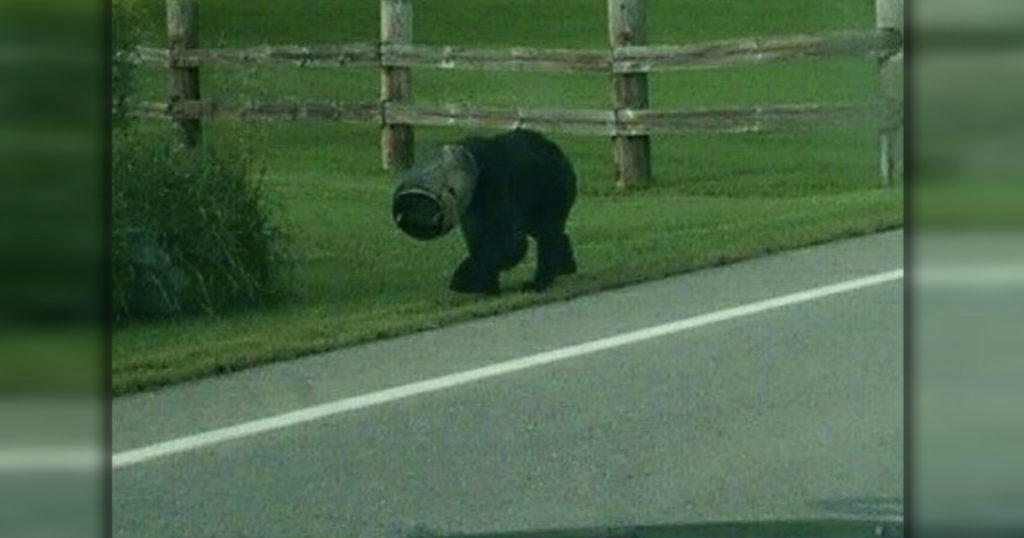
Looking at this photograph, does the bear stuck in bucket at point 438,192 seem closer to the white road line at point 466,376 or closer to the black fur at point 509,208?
the black fur at point 509,208

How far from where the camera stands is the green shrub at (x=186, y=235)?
30.8 feet

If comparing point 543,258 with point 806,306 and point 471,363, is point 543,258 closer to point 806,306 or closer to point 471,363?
point 806,306

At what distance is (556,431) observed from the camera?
727cm

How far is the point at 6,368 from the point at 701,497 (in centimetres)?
420

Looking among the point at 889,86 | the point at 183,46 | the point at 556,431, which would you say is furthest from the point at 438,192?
the point at 889,86

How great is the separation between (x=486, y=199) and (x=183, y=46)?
536cm

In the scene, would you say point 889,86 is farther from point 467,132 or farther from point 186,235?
point 186,235

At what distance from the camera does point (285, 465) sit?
6508 mm

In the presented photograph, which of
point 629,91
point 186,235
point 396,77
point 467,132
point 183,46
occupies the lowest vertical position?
point 186,235

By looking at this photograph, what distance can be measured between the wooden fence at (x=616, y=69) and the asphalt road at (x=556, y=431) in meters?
7.07

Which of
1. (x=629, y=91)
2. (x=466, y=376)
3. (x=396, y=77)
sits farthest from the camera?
(x=396, y=77)

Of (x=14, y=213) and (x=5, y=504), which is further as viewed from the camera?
(x=5, y=504)

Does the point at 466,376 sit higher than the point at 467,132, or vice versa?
the point at 467,132

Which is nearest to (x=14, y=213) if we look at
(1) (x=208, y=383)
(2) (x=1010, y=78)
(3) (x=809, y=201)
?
(2) (x=1010, y=78)
